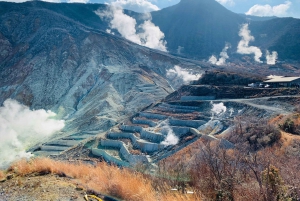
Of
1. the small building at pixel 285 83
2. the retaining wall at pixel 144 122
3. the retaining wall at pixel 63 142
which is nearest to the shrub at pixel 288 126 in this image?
the retaining wall at pixel 144 122

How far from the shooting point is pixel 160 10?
492 ft

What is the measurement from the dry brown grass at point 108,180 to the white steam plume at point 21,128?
94.0ft

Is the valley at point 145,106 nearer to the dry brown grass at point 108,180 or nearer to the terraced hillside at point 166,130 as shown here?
the dry brown grass at point 108,180

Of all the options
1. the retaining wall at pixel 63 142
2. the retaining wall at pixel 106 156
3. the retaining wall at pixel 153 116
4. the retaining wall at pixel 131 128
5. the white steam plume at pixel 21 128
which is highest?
the retaining wall at pixel 153 116

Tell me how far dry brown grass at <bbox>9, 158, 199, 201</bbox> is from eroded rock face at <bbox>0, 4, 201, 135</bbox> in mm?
33297

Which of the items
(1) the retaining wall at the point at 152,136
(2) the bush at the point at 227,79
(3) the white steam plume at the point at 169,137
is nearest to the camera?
(3) the white steam plume at the point at 169,137

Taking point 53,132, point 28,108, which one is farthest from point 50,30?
point 53,132

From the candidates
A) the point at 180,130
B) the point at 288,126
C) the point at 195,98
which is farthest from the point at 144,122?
the point at 288,126

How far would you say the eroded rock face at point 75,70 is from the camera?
54.3 meters

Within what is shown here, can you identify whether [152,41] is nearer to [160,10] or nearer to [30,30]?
[160,10]

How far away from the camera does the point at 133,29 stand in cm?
12962

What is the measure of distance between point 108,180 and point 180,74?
70.7 metres

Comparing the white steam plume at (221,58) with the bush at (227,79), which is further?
the white steam plume at (221,58)

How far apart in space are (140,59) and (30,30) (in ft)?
131
